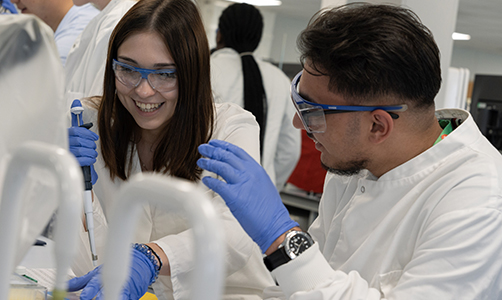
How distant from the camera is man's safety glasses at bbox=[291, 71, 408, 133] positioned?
125 centimetres

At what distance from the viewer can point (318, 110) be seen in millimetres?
1286

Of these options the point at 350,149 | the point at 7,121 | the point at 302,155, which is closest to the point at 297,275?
the point at 350,149

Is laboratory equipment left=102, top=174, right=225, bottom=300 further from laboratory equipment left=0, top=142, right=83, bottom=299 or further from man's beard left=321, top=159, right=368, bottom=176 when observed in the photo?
man's beard left=321, top=159, right=368, bottom=176

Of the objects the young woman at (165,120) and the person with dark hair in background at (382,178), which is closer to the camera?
the person with dark hair in background at (382,178)

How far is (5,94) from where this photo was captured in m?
0.61

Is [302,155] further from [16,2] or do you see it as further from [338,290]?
[338,290]

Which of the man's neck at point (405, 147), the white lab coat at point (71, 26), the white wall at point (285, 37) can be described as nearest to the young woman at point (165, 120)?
the man's neck at point (405, 147)

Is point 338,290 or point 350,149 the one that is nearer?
point 338,290

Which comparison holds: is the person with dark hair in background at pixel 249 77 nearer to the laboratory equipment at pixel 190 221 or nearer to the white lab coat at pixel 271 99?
the white lab coat at pixel 271 99

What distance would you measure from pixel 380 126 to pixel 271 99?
6.49 ft

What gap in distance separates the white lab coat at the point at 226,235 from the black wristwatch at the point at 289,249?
34cm

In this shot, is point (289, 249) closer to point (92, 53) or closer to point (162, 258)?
point (162, 258)

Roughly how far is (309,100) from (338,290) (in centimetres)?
50

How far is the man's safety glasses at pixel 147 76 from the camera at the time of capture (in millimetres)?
1525
